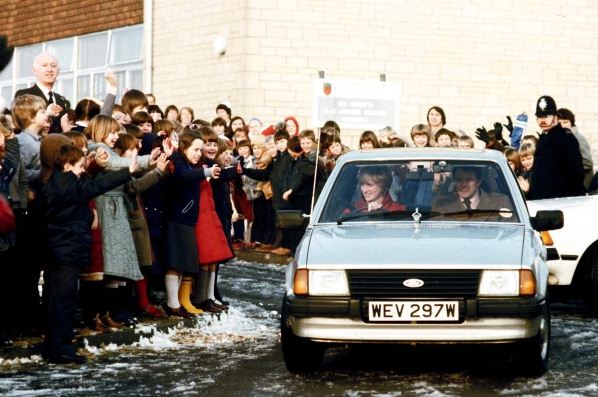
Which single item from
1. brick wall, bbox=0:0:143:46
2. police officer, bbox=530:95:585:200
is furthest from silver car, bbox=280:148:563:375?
brick wall, bbox=0:0:143:46

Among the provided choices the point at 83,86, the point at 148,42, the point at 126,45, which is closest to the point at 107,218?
the point at 148,42

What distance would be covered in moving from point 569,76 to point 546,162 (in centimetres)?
1388

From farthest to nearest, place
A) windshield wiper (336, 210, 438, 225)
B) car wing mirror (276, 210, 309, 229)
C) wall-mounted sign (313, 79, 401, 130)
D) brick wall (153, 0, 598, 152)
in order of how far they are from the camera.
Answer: brick wall (153, 0, 598, 152)
wall-mounted sign (313, 79, 401, 130)
car wing mirror (276, 210, 309, 229)
windshield wiper (336, 210, 438, 225)

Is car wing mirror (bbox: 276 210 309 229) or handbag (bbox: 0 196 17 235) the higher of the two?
handbag (bbox: 0 196 17 235)

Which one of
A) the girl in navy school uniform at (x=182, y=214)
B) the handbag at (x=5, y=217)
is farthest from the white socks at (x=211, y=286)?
the handbag at (x=5, y=217)

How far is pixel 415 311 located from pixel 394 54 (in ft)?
61.9

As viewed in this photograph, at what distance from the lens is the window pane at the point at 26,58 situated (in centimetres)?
3488

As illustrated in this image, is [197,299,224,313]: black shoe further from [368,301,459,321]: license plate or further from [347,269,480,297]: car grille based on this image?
[368,301,459,321]: license plate

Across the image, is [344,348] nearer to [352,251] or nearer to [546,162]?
[352,251]

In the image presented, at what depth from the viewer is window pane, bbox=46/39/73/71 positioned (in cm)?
3341

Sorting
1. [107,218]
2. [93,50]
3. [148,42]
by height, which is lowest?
[107,218]

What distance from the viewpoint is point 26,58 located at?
35250mm

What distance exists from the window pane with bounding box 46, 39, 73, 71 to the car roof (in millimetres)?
23166

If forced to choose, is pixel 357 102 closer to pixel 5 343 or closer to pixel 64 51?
pixel 64 51
